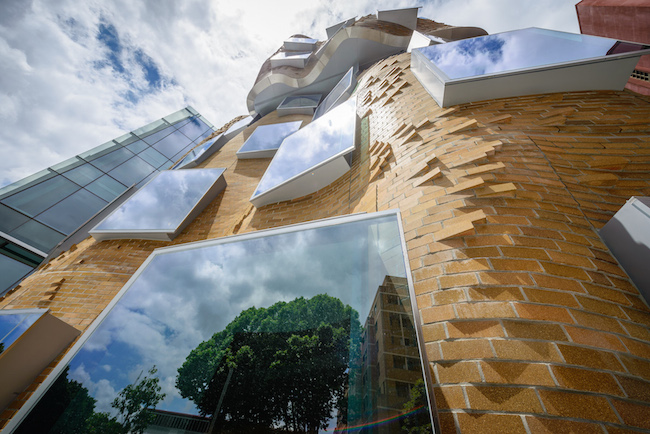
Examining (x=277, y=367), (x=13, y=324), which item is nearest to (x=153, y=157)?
(x=13, y=324)

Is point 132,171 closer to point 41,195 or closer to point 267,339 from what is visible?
point 41,195

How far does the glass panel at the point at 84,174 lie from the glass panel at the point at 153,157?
1.91m

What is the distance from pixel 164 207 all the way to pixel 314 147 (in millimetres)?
2509

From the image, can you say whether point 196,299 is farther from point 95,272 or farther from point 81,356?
point 95,272

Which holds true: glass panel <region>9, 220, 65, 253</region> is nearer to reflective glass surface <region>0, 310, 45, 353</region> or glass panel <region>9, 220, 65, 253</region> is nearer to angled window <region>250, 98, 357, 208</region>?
reflective glass surface <region>0, 310, 45, 353</region>

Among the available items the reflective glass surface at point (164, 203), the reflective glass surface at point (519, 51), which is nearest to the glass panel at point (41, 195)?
the reflective glass surface at point (164, 203)

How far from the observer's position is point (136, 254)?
3.32 metres

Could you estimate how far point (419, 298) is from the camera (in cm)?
131

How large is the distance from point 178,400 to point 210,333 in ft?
1.22

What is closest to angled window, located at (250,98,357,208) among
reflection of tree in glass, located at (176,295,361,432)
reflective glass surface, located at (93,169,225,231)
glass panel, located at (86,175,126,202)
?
reflective glass surface, located at (93,169,225,231)

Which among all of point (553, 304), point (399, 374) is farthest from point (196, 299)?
point (553, 304)

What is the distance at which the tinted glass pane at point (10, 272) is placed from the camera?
204 inches

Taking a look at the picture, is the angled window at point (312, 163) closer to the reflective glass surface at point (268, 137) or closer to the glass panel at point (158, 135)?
the reflective glass surface at point (268, 137)

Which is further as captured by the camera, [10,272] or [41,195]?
[41,195]
